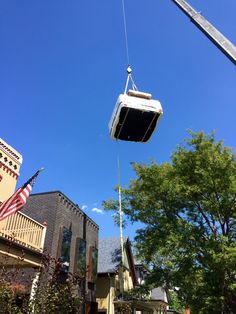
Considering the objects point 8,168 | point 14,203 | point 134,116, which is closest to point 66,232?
point 8,168

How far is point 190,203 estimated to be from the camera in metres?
21.2

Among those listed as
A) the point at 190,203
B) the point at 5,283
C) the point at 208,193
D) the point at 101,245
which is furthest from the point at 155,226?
the point at 5,283

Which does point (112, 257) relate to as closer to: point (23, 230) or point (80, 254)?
point (80, 254)

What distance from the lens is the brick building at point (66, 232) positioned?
18884mm

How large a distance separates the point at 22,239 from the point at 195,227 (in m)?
9.85

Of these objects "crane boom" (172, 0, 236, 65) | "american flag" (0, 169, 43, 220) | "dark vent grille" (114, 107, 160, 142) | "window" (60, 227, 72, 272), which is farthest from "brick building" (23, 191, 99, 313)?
"crane boom" (172, 0, 236, 65)

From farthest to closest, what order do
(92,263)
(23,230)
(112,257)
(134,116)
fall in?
1. (112,257)
2. (92,263)
3. (23,230)
4. (134,116)

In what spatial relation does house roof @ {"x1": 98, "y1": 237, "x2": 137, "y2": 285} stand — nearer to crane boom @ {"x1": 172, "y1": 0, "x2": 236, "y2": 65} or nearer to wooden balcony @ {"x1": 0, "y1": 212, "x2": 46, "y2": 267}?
wooden balcony @ {"x1": 0, "y1": 212, "x2": 46, "y2": 267}

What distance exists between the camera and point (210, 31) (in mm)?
8336

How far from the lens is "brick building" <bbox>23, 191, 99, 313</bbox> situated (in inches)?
743

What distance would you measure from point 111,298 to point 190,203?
10076 mm

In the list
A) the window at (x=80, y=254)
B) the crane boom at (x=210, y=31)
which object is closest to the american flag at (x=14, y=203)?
the crane boom at (x=210, y=31)

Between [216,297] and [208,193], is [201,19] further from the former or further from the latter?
[216,297]

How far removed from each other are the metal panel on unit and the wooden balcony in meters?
7.68
